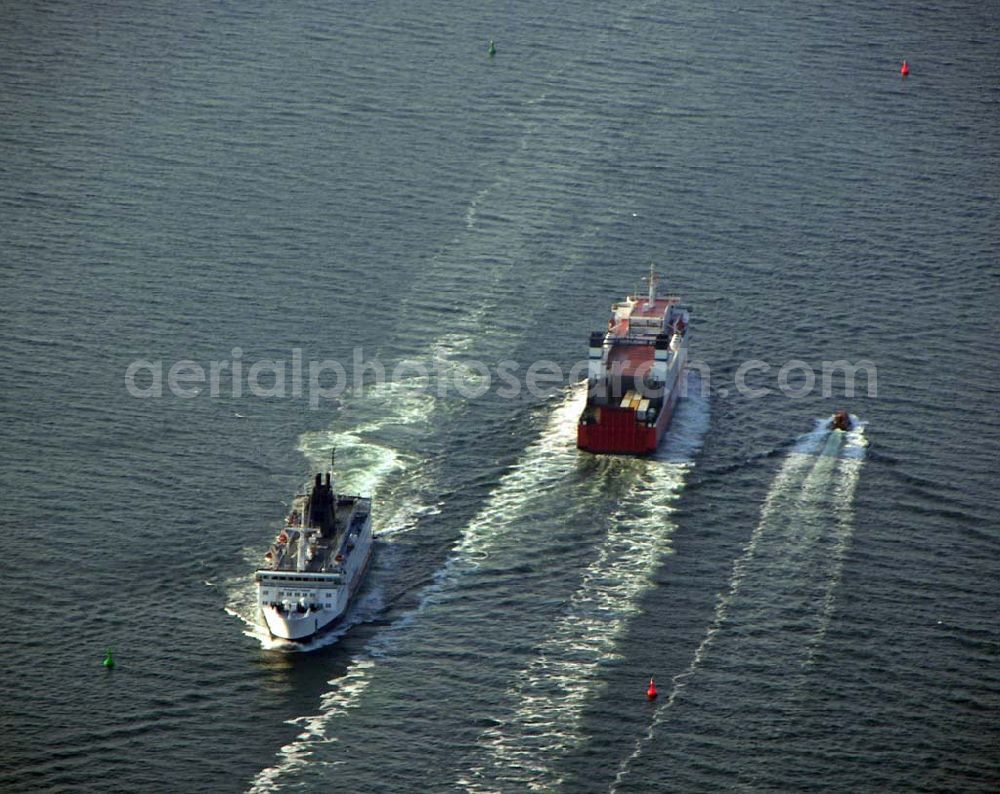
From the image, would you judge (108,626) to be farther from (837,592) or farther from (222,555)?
(837,592)

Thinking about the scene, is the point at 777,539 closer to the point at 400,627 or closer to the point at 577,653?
the point at 577,653

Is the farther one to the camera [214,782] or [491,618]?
[491,618]

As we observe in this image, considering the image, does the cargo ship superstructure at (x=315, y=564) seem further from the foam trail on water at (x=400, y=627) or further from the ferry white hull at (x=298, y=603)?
the foam trail on water at (x=400, y=627)

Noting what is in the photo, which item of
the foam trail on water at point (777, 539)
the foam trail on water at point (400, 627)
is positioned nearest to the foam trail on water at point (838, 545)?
the foam trail on water at point (777, 539)

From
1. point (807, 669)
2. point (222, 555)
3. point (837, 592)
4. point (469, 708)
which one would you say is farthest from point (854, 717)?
point (222, 555)

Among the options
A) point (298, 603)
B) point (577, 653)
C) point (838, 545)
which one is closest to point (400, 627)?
point (298, 603)

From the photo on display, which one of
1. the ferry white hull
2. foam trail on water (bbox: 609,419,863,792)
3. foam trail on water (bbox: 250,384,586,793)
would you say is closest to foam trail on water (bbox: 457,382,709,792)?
foam trail on water (bbox: 609,419,863,792)

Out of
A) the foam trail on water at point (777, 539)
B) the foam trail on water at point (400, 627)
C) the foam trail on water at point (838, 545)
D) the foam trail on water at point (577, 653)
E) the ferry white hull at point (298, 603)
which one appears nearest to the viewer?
the foam trail on water at point (577, 653)
